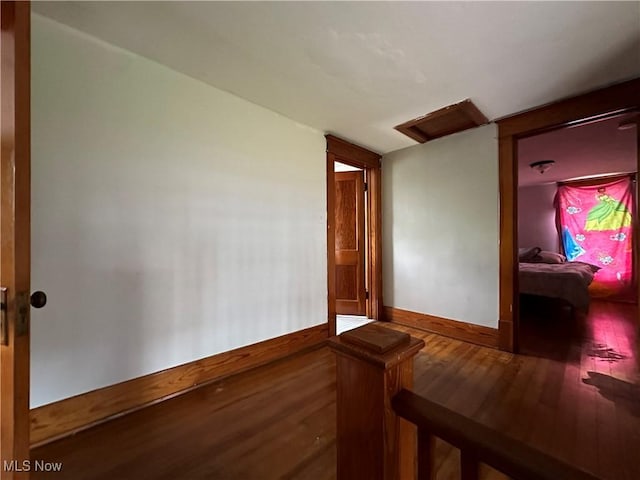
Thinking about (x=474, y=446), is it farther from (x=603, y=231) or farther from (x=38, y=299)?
(x=603, y=231)

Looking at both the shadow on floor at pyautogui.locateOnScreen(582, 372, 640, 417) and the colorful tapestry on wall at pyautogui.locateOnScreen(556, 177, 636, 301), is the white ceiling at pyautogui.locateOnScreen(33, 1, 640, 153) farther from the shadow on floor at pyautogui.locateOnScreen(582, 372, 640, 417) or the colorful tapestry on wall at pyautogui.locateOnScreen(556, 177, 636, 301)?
the colorful tapestry on wall at pyautogui.locateOnScreen(556, 177, 636, 301)

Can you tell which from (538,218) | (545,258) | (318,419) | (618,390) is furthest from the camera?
(538,218)

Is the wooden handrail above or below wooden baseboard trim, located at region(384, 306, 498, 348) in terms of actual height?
above

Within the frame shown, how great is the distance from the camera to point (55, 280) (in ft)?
4.54

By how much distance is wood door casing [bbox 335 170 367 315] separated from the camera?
365 cm

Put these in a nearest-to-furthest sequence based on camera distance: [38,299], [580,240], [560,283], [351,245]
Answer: [38,299]
[560,283]
[351,245]
[580,240]

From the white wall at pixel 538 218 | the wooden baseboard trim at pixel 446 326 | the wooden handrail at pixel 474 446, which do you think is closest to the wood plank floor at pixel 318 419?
the wooden baseboard trim at pixel 446 326

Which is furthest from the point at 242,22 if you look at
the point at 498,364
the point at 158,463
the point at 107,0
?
the point at 498,364

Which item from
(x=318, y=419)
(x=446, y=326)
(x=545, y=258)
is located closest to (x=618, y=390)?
(x=446, y=326)

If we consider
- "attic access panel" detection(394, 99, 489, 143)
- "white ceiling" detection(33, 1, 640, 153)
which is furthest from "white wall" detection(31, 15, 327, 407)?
"attic access panel" detection(394, 99, 489, 143)

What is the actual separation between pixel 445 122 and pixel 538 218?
14.8 ft

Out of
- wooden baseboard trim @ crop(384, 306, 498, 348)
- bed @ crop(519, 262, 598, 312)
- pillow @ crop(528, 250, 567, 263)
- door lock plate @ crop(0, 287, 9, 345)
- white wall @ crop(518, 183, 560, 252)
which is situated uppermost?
white wall @ crop(518, 183, 560, 252)

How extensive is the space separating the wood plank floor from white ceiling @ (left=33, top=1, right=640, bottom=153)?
2.11 m

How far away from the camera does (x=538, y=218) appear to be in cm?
559
